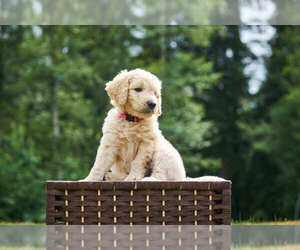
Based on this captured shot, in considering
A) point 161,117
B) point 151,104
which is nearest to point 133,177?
point 151,104

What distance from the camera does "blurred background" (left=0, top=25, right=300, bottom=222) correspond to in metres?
8.80

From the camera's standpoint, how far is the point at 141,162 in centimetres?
266

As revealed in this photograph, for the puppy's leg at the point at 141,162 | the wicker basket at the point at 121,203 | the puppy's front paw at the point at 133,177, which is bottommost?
the wicker basket at the point at 121,203

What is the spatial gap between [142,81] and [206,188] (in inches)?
30.3

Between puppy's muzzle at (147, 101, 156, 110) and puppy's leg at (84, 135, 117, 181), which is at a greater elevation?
puppy's muzzle at (147, 101, 156, 110)

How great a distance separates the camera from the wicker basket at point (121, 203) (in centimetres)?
238

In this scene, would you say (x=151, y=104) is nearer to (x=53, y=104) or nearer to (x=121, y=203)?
(x=121, y=203)

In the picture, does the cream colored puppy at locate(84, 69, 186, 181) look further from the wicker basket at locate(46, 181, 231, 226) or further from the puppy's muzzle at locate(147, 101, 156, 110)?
the wicker basket at locate(46, 181, 231, 226)

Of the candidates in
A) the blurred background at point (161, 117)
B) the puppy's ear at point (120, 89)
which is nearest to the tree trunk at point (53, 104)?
the blurred background at point (161, 117)

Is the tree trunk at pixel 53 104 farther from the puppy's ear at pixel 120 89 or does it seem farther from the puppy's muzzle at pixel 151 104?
the puppy's muzzle at pixel 151 104

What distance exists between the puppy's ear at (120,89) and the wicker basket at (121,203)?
582mm

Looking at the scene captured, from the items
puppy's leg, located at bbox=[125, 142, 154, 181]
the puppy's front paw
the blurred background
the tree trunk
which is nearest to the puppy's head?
puppy's leg, located at bbox=[125, 142, 154, 181]

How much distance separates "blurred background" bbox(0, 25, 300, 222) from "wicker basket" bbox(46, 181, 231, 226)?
5779 mm

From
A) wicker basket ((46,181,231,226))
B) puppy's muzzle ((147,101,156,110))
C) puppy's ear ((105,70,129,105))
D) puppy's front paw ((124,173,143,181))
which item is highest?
puppy's ear ((105,70,129,105))
